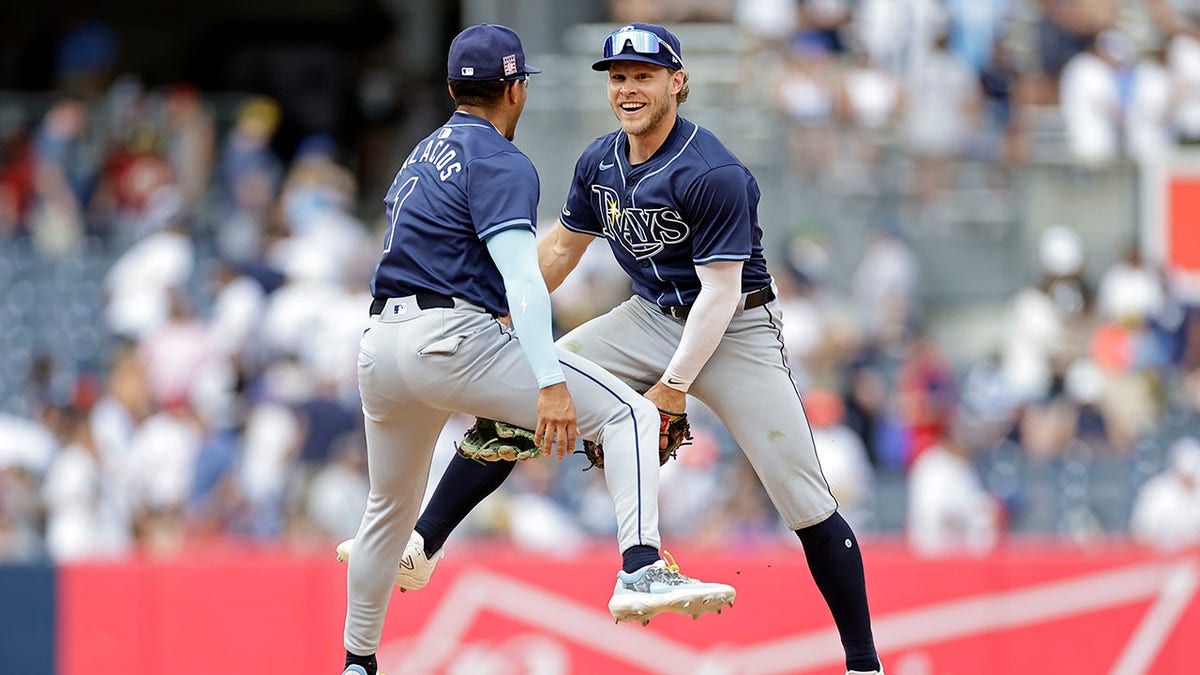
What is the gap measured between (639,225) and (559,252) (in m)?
0.56

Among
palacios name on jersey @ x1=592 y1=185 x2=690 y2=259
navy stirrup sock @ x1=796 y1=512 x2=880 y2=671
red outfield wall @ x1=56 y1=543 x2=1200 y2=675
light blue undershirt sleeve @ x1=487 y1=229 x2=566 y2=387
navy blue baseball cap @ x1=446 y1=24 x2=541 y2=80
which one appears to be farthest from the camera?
red outfield wall @ x1=56 y1=543 x2=1200 y2=675

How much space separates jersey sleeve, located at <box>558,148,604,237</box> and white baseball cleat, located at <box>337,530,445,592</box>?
126 centimetres

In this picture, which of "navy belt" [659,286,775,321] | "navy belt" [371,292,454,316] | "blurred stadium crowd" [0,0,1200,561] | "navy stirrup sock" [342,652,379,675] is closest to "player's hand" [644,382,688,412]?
"navy belt" [659,286,775,321]

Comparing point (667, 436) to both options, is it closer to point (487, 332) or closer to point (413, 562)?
point (487, 332)

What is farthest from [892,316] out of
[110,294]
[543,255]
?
[543,255]

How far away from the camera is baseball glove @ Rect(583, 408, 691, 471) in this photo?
659cm

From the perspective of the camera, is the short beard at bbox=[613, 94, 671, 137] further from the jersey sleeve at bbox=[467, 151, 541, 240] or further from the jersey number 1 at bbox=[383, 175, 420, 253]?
the jersey number 1 at bbox=[383, 175, 420, 253]

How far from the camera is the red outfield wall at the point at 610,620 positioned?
35.1 feet

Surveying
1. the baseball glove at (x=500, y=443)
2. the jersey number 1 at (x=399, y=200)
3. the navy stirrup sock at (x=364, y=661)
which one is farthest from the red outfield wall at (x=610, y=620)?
the jersey number 1 at (x=399, y=200)

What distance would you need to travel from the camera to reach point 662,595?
20.0 ft

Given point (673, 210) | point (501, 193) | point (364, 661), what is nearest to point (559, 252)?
point (673, 210)

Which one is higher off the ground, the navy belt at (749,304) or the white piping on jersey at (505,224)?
the white piping on jersey at (505,224)

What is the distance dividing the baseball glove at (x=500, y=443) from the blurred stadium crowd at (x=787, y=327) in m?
5.10

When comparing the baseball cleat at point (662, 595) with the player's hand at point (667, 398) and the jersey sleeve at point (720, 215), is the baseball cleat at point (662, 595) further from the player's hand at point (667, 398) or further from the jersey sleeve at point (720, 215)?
the jersey sleeve at point (720, 215)
